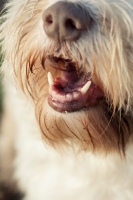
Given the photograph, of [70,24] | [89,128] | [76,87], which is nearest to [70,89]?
[76,87]

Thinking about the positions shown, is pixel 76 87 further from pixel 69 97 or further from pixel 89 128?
pixel 89 128

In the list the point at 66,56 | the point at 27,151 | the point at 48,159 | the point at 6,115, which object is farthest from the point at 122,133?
the point at 6,115

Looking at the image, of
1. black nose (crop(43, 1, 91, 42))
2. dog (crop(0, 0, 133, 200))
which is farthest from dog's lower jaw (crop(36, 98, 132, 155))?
black nose (crop(43, 1, 91, 42))

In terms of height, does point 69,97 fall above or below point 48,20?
below

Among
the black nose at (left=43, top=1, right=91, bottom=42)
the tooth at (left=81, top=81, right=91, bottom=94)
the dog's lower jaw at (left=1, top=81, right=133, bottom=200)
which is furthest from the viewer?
→ the dog's lower jaw at (left=1, top=81, right=133, bottom=200)

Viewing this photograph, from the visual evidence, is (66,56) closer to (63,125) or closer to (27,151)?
(63,125)

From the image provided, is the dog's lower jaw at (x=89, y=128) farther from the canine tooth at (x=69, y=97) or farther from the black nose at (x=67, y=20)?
the black nose at (x=67, y=20)

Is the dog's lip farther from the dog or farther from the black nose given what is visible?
the black nose

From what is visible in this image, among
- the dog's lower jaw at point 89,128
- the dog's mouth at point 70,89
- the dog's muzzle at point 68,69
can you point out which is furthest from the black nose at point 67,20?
the dog's lower jaw at point 89,128
